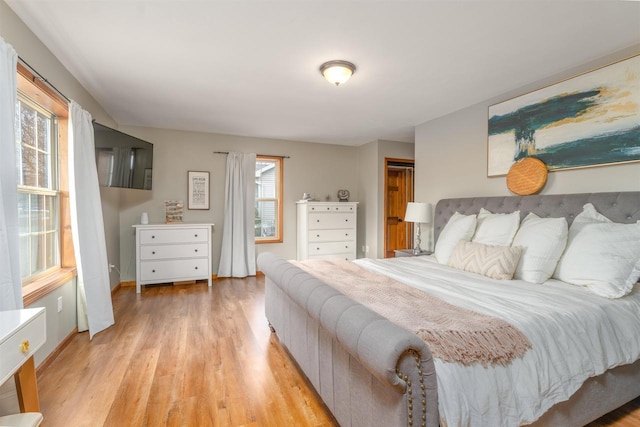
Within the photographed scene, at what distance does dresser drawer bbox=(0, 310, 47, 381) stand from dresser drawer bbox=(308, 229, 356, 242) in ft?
12.5

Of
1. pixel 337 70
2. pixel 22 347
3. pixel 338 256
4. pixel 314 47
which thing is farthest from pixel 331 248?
pixel 22 347

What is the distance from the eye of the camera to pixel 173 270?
4.22 meters

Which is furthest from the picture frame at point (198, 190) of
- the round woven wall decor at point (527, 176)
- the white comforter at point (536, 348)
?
the round woven wall decor at point (527, 176)

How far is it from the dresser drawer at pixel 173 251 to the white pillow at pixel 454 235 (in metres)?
3.15

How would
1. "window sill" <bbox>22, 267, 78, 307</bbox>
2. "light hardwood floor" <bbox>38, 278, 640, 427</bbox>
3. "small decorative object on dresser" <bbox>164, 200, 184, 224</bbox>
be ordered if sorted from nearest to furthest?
"light hardwood floor" <bbox>38, 278, 640, 427</bbox>, "window sill" <bbox>22, 267, 78, 307</bbox>, "small decorative object on dresser" <bbox>164, 200, 184, 224</bbox>

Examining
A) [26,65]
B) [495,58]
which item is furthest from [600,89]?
[26,65]

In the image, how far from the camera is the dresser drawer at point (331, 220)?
4980 mm

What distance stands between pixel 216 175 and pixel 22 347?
3.93 m

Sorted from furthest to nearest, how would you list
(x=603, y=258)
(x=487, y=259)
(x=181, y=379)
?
(x=487, y=259)
(x=181, y=379)
(x=603, y=258)

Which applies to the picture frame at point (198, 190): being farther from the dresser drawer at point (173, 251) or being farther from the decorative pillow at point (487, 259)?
the decorative pillow at point (487, 259)

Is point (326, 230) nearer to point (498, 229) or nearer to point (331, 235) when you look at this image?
point (331, 235)

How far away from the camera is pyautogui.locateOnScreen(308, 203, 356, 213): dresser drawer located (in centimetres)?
497

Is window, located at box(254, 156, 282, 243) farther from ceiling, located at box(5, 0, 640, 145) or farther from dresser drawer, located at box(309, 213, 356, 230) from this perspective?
ceiling, located at box(5, 0, 640, 145)

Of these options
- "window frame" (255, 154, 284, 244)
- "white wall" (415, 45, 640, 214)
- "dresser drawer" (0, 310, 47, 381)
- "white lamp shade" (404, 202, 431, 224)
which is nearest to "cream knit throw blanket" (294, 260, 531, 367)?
"dresser drawer" (0, 310, 47, 381)
